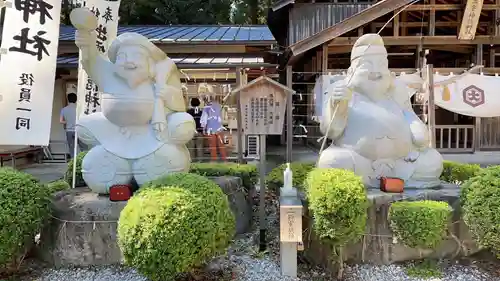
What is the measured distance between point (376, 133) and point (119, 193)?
271 centimetres

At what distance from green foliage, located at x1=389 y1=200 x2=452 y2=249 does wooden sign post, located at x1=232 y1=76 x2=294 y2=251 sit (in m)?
1.43

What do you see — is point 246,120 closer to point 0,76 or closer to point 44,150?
point 0,76

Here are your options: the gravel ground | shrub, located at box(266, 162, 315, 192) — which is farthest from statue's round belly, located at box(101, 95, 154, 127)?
shrub, located at box(266, 162, 315, 192)

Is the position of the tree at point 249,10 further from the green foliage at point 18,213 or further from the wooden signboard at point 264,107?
the green foliage at point 18,213

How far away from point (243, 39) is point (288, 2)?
3846 mm

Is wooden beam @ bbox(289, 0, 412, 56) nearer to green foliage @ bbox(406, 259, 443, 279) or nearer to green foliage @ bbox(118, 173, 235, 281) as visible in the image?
green foliage @ bbox(406, 259, 443, 279)

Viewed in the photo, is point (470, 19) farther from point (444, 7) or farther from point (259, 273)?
point (259, 273)

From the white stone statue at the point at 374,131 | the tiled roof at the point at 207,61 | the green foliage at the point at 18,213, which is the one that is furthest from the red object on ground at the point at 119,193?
the tiled roof at the point at 207,61

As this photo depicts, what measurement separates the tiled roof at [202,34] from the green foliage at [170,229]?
7051 mm

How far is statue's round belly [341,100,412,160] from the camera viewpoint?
4.36 meters

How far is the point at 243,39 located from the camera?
10.0 m

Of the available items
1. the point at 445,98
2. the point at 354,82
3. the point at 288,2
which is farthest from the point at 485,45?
the point at 354,82

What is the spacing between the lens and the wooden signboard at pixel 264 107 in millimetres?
4449

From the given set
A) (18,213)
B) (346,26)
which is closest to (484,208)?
(18,213)
